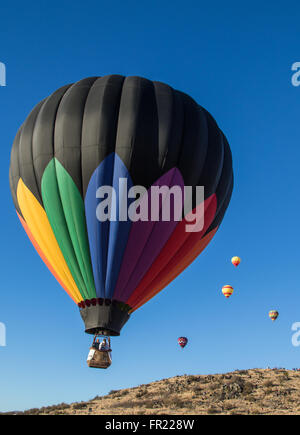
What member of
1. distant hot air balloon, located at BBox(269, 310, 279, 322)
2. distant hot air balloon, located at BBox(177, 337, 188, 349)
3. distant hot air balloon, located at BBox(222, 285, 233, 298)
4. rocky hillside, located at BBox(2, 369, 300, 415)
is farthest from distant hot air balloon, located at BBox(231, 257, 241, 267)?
rocky hillside, located at BBox(2, 369, 300, 415)

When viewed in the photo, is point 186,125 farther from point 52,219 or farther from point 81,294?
point 81,294

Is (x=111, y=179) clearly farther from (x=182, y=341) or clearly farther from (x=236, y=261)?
(x=182, y=341)

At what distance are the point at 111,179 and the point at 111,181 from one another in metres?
0.06

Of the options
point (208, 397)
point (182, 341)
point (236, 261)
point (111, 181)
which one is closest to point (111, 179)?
point (111, 181)

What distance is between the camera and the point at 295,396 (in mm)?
30078

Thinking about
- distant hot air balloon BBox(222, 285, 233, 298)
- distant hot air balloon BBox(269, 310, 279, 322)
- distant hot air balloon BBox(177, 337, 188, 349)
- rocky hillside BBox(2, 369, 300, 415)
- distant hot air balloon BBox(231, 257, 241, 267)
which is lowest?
rocky hillside BBox(2, 369, 300, 415)

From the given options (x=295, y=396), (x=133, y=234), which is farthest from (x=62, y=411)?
(x=133, y=234)

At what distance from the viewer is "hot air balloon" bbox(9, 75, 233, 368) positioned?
14.6 m

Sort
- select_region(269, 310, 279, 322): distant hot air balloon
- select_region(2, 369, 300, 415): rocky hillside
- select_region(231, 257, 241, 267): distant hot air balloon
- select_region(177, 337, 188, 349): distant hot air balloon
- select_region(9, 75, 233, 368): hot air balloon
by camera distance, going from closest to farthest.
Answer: select_region(9, 75, 233, 368): hot air balloon, select_region(2, 369, 300, 415): rocky hillside, select_region(231, 257, 241, 267): distant hot air balloon, select_region(177, 337, 188, 349): distant hot air balloon, select_region(269, 310, 279, 322): distant hot air balloon

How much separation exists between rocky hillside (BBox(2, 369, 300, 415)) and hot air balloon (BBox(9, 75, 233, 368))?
40.3ft

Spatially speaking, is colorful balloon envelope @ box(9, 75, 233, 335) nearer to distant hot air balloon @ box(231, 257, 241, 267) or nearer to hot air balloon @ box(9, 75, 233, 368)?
hot air balloon @ box(9, 75, 233, 368)

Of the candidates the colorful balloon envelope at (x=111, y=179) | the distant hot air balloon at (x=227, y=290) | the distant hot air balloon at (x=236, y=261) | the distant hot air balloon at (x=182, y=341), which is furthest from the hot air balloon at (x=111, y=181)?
the distant hot air balloon at (x=182, y=341)

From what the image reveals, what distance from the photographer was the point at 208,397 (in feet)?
100

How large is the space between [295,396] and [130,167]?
69.8 ft
